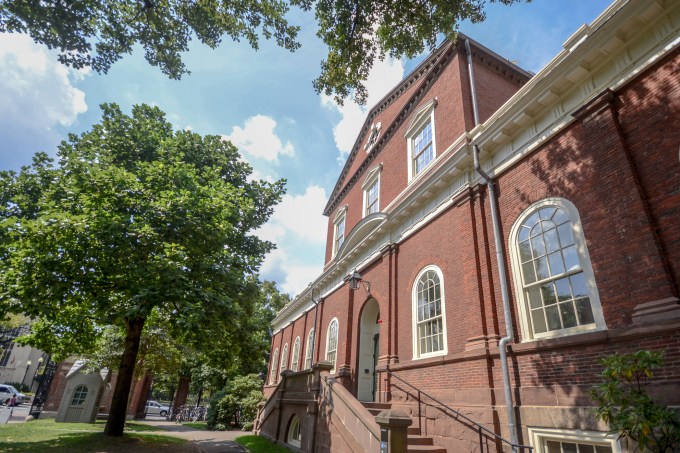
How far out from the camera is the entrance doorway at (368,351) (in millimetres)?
12688

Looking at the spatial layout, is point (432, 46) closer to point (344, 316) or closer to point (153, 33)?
point (153, 33)

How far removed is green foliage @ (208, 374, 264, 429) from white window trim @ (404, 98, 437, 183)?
60.1 ft

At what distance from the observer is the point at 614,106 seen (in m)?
6.04

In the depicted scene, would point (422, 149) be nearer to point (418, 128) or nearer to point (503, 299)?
point (418, 128)

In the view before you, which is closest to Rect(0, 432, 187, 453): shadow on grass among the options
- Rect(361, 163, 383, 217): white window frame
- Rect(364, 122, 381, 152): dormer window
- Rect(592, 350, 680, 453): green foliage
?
Rect(361, 163, 383, 217): white window frame

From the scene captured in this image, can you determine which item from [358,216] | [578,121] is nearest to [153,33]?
[578,121]

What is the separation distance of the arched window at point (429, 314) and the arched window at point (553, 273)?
2356 millimetres

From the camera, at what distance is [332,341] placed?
52.9 ft

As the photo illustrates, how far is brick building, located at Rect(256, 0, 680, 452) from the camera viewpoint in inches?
203

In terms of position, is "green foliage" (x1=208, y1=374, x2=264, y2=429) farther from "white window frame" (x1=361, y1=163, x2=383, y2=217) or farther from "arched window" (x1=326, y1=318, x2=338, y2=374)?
"white window frame" (x1=361, y1=163, x2=383, y2=217)

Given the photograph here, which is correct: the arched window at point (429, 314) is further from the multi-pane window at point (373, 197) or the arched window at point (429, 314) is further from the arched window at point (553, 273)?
the multi-pane window at point (373, 197)

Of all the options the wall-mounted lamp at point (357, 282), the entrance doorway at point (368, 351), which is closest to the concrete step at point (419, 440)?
the entrance doorway at point (368, 351)

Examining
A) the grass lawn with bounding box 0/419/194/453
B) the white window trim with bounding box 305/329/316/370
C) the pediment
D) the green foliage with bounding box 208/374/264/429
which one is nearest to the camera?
the grass lawn with bounding box 0/419/194/453

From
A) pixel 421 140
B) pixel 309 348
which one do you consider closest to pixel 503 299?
pixel 421 140
